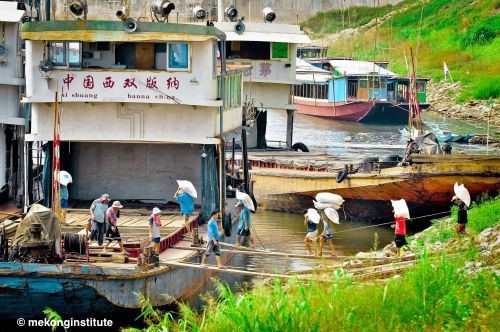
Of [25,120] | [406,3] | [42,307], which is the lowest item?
[42,307]

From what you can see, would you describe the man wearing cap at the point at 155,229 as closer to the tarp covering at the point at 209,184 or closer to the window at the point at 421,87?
the tarp covering at the point at 209,184

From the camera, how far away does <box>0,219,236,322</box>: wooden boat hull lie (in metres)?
17.9

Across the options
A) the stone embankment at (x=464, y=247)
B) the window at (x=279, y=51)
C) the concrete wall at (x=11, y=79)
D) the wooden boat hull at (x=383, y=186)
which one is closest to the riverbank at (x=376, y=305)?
the stone embankment at (x=464, y=247)

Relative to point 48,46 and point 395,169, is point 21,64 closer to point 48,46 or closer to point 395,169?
point 48,46

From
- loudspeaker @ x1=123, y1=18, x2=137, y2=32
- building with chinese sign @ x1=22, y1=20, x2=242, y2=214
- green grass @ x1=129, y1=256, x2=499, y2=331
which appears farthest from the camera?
building with chinese sign @ x1=22, y1=20, x2=242, y2=214

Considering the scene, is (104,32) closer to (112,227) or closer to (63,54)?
(63,54)

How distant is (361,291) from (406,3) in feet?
194

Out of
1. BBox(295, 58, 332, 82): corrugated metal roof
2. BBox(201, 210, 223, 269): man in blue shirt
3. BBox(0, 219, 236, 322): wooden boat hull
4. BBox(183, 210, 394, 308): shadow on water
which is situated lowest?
BBox(183, 210, 394, 308): shadow on water

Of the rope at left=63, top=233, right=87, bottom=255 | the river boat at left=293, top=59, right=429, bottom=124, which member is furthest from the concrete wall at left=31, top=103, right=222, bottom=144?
the river boat at left=293, top=59, right=429, bottom=124

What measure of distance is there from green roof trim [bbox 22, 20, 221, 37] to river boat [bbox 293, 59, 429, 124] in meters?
30.4

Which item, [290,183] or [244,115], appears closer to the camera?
[244,115]

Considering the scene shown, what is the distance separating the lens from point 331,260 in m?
20.9

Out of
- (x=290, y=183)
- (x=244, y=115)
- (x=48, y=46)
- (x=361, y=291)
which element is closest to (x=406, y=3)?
(x=290, y=183)

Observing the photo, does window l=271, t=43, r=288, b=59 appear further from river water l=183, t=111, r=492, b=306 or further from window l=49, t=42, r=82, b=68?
window l=49, t=42, r=82, b=68
